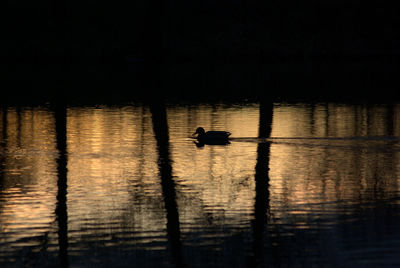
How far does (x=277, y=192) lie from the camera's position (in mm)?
22969

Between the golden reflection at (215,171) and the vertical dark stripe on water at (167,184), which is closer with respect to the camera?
the vertical dark stripe on water at (167,184)

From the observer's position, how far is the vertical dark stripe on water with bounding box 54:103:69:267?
1764cm

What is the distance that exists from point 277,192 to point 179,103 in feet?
93.1

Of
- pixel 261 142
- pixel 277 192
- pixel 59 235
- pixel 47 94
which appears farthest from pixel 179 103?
pixel 59 235

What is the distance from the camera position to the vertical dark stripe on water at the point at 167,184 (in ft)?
58.3

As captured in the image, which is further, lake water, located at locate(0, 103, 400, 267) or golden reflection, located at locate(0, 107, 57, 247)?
golden reflection, located at locate(0, 107, 57, 247)

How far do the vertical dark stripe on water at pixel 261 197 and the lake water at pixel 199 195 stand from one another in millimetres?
43

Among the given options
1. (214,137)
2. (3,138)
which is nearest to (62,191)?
(214,137)

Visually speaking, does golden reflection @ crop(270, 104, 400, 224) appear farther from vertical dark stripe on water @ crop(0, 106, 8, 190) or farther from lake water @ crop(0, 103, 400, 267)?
vertical dark stripe on water @ crop(0, 106, 8, 190)

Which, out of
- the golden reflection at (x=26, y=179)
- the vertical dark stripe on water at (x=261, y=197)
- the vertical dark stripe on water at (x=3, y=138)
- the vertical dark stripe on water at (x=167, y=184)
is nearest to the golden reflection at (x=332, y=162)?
the vertical dark stripe on water at (x=261, y=197)

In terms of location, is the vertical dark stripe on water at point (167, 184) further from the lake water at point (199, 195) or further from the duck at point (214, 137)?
the duck at point (214, 137)

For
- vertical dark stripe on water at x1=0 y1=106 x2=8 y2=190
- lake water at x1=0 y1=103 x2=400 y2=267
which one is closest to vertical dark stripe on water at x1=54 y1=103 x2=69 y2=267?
lake water at x1=0 y1=103 x2=400 y2=267

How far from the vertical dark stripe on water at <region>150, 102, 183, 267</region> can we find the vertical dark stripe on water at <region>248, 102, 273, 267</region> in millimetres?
1725

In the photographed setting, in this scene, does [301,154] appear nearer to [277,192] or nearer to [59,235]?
[277,192]
